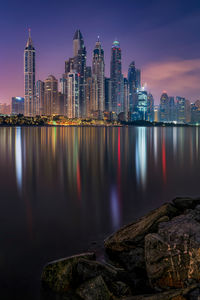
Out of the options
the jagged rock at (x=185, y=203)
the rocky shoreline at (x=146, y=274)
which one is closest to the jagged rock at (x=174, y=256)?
the rocky shoreline at (x=146, y=274)

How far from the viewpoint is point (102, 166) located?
22.9m

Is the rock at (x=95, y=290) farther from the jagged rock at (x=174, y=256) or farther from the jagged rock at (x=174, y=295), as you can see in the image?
the jagged rock at (x=174, y=256)

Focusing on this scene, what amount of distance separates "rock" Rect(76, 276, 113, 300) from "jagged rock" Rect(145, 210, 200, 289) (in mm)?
1097

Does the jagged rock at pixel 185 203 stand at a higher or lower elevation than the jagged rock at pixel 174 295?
higher

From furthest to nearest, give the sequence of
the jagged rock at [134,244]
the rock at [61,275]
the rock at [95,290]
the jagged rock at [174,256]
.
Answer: the jagged rock at [134,244] < the rock at [61,275] < the jagged rock at [174,256] < the rock at [95,290]

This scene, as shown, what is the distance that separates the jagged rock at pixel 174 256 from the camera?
519cm

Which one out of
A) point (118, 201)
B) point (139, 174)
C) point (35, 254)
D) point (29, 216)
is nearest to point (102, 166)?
point (139, 174)

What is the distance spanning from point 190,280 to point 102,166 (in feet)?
58.6

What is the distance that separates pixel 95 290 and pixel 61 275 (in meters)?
0.88

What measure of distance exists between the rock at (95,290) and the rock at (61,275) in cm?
38

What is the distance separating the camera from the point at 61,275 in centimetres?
562

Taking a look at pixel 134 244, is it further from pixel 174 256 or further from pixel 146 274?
pixel 174 256

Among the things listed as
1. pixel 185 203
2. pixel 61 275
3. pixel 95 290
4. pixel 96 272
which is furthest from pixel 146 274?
pixel 185 203

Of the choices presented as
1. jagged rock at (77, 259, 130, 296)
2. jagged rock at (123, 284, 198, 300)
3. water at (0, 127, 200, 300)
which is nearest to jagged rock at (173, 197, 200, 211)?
water at (0, 127, 200, 300)
